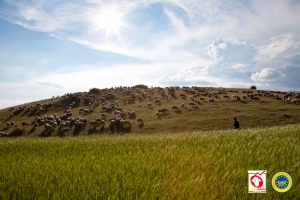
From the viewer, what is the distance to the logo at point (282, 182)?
2.60 m

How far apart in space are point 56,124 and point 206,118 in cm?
2367

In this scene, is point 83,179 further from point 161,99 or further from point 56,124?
point 161,99

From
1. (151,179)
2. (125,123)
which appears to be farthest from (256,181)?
(125,123)

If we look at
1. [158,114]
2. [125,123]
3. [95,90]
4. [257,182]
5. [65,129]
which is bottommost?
[65,129]

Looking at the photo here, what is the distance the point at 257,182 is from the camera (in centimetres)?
272

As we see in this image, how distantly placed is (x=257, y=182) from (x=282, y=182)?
31 cm

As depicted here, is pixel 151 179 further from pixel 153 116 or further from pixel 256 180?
pixel 153 116

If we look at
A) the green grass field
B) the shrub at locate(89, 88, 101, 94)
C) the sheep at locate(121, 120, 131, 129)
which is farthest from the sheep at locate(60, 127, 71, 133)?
the shrub at locate(89, 88, 101, 94)

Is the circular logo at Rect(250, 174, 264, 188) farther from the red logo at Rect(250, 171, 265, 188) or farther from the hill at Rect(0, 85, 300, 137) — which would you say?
the hill at Rect(0, 85, 300, 137)

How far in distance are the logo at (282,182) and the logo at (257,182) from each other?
0.12 metres

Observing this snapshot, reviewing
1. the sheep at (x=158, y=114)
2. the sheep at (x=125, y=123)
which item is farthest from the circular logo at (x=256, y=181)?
the sheep at (x=158, y=114)

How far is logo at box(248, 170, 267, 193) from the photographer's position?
260 cm

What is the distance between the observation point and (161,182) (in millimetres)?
2914

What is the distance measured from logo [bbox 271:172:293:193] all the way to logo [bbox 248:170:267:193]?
0.12 m
